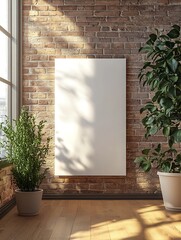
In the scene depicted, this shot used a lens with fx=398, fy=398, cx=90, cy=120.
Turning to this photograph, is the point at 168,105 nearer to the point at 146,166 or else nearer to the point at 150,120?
the point at 150,120

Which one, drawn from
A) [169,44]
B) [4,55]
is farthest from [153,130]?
[4,55]

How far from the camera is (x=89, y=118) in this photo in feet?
16.4

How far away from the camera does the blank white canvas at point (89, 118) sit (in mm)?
4992

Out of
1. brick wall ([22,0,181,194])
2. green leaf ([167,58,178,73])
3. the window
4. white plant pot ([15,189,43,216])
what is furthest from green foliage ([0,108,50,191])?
green leaf ([167,58,178,73])

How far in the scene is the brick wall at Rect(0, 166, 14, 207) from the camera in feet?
14.1

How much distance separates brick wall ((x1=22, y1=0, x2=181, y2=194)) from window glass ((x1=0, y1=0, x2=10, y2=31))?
1.13 ft

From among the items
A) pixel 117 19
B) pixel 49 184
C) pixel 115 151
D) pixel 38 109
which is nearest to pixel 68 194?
pixel 49 184

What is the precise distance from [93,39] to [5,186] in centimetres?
214

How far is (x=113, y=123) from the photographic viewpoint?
502 cm

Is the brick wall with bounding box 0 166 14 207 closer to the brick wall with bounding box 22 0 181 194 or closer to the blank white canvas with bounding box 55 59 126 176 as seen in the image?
the blank white canvas with bounding box 55 59 126 176

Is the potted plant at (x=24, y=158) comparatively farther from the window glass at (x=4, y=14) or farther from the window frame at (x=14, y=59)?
the window glass at (x=4, y=14)

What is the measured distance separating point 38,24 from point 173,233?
3121 millimetres

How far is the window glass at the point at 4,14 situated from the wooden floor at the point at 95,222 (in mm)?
2129

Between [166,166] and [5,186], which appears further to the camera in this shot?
[5,186]
